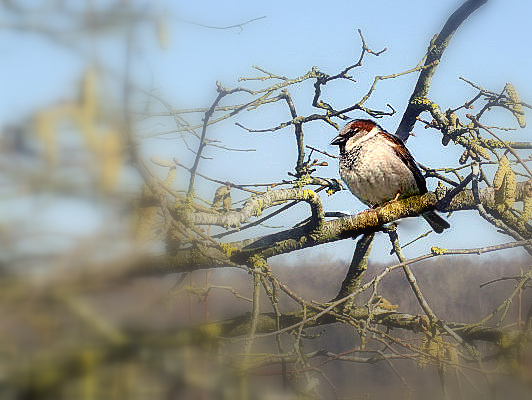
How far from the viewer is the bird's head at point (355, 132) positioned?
136 centimetres

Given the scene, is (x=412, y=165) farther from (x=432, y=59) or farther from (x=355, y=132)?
(x=432, y=59)

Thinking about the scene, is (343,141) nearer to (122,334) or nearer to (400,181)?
(400,181)

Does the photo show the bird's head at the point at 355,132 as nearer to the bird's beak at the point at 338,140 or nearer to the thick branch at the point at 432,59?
the bird's beak at the point at 338,140

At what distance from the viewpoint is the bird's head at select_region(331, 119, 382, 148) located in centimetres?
136

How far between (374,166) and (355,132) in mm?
111

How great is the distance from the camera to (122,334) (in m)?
0.21

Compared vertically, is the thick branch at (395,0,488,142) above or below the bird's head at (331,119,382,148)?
above

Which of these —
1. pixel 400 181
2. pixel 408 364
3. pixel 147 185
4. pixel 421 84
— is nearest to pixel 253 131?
pixel 400 181

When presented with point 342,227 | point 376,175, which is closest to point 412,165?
point 376,175

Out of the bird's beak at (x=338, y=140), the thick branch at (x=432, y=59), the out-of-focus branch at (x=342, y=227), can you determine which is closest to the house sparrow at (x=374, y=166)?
the bird's beak at (x=338, y=140)

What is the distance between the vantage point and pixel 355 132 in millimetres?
1369

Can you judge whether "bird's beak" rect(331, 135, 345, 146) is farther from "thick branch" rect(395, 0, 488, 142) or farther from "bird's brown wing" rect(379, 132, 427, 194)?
"thick branch" rect(395, 0, 488, 142)

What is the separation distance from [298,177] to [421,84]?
564 millimetres

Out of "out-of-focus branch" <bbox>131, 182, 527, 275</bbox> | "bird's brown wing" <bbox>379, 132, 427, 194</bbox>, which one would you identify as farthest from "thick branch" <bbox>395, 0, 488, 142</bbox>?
"out-of-focus branch" <bbox>131, 182, 527, 275</bbox>
